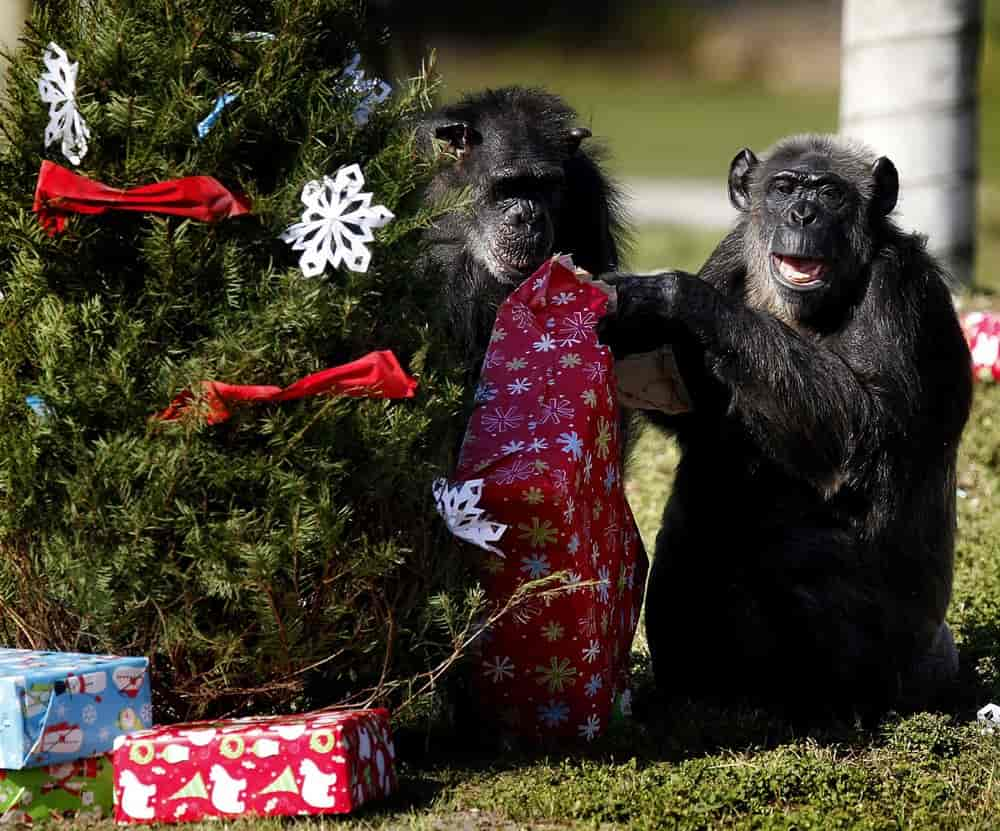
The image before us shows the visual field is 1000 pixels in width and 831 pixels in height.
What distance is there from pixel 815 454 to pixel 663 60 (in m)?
33.9

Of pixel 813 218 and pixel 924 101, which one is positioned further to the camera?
pixel 924 101

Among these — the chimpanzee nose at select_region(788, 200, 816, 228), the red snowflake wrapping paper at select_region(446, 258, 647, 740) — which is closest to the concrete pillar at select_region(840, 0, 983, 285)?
the chimpanzee nose at select_region(788, 200, 816, 228)

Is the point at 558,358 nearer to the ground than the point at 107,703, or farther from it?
farther from it

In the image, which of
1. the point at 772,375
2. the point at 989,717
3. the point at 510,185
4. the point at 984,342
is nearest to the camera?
the point at 772,375

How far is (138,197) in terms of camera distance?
13.1 ft

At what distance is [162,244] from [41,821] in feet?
4.74

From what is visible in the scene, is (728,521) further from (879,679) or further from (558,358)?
(558,358)

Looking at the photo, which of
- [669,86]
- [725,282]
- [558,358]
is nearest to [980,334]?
[725,282]

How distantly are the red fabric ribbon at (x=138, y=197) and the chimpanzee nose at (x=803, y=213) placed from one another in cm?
213

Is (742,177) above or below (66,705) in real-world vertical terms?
above

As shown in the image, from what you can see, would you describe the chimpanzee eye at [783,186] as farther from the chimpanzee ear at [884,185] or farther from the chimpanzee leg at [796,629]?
the chimpanzee leg at [796,629]

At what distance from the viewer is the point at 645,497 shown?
8062 millimetres

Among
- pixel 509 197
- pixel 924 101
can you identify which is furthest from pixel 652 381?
pixel 924 101

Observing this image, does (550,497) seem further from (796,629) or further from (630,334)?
(796,629)
